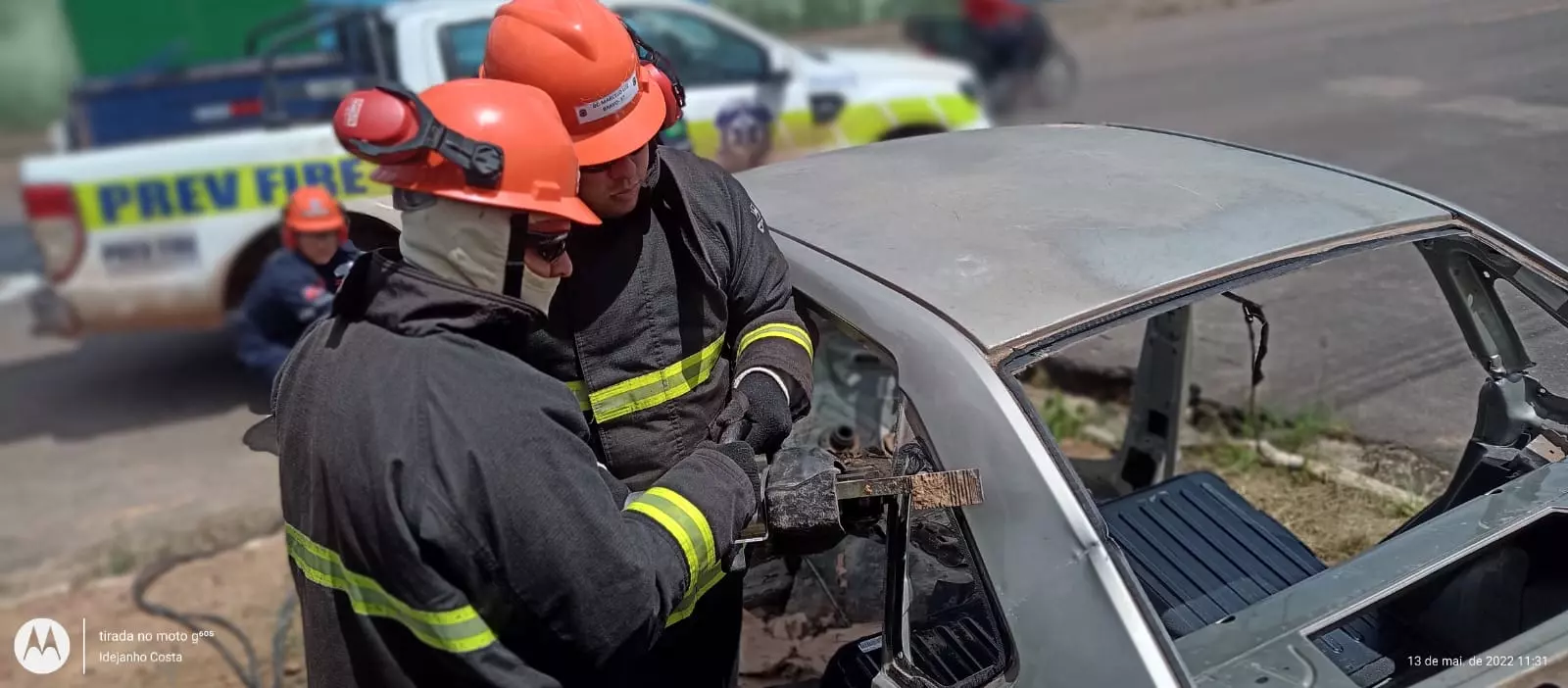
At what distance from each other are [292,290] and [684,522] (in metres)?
2.95

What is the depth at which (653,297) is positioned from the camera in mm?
2098

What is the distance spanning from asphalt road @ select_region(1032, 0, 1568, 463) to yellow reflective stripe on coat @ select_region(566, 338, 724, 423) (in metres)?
0.91

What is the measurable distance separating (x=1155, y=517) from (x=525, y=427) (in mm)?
1767

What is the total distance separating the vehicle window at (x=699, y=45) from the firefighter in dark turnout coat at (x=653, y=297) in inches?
158

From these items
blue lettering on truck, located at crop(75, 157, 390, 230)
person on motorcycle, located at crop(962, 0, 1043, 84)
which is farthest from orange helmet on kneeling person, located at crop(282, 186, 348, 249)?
person on motorcycle, located at crop(962, 0, 1043, 84)

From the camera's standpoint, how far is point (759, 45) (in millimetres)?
6230

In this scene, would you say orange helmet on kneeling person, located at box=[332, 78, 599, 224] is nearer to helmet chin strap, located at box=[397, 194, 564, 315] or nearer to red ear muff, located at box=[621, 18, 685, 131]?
helmet chin strap, located at box=[397, 194, 564, 315]

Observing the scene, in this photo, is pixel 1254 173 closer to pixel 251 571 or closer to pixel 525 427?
pixel 525 427

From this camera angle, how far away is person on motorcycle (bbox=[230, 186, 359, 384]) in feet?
13.4

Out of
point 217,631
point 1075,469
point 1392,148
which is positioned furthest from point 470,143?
point 1392,148

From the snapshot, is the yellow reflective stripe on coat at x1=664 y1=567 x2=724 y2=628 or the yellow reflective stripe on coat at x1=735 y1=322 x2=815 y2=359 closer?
the yellow reflective stripe on coat at x1=664 y1=567 x2=724 y2=628

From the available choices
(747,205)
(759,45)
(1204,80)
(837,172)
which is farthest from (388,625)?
(1204,80)

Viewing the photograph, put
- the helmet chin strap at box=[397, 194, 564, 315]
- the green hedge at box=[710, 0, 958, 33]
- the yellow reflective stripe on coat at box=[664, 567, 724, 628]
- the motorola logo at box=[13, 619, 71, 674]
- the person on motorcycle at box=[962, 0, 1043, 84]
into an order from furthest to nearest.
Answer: the green hedge at box=[710, 0, 958, 33] → the person on motorcycle at box=[962, 0, 1043, 84] → the motorola logo at box=[13, 619, 71, 674] → the yellow reflective stripe on coat at box=[664, 567, 724, 628] → the helmet chin strap at box=[397, 194, 564, 315]

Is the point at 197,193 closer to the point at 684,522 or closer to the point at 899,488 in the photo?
the point at 684,522
